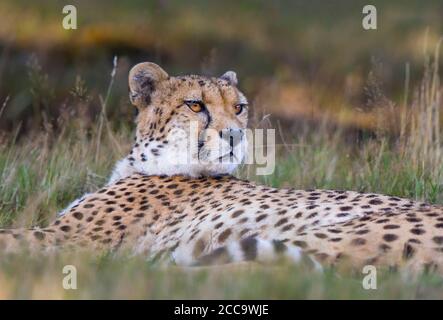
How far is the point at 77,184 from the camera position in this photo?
668 centimetres

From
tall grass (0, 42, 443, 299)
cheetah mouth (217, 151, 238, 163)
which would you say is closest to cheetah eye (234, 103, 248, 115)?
cheetah mouth (217, 151, 238, 163)

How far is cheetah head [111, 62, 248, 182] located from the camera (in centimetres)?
589

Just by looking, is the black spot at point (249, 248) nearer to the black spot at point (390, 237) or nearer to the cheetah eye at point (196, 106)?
the black spot at point (390, 237)

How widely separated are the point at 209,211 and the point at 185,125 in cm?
67

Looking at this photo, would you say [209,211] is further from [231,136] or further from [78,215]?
[78,215]

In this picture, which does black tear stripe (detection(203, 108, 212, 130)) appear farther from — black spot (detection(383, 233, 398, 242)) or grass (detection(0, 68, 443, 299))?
black spot (detection(383, 233, 398, 242))

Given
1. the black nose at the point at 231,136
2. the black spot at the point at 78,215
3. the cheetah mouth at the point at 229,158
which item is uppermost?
the black nose at the point at 231,136

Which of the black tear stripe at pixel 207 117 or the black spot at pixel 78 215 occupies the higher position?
the black tear stripe at pixel 207 117

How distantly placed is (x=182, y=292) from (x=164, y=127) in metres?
2.21

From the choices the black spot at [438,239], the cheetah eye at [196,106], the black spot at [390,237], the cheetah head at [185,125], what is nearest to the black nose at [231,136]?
the cheetah head at [185,125]

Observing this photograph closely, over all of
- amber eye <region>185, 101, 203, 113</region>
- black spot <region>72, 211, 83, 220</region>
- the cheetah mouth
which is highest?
amber eye <region>185, 101, 203, 113</region>

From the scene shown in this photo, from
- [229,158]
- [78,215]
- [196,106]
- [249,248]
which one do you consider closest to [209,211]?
[229,158]

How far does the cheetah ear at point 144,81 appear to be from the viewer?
20.6 feet
